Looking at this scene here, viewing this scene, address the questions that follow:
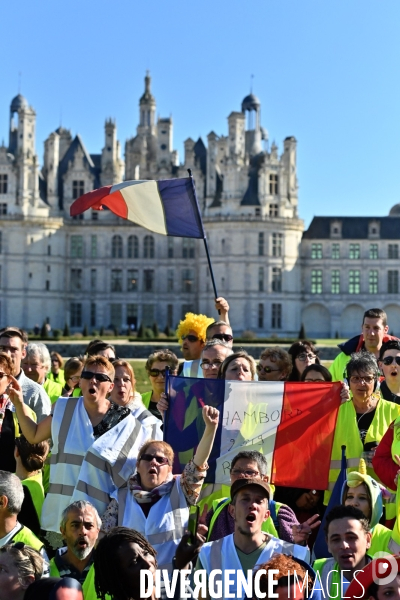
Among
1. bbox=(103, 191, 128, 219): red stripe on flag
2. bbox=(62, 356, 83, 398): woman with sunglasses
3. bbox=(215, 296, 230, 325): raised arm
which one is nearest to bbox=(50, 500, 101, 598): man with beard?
bbox=(62, 356, 83, 398): woman with sunglasses

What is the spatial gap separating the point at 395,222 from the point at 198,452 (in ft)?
171

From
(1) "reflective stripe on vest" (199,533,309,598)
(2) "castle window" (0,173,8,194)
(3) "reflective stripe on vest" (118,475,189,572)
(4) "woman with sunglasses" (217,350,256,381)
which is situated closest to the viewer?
(1) "reflective stripe on vest" (199,533,309,598)

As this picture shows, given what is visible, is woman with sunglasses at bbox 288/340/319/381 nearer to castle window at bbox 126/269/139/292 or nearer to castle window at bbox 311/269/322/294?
castle window at bbox 311/269/322/294

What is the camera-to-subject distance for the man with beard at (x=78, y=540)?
5.91 metres

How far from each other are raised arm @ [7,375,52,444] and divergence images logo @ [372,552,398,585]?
3057 millimetres

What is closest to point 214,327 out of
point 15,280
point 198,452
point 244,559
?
point 198,452

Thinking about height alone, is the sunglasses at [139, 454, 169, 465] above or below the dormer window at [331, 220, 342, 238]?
below

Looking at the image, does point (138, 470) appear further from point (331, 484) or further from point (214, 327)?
point (214, 327)

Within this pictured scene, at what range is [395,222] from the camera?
57.2 metres

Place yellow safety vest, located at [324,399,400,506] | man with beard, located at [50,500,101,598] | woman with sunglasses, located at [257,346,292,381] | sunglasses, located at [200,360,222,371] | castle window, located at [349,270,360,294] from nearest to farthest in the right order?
1. man with beard, located at [50,500,101,598]
2. yellow safety vest, located at [324,399,400,506]
3. sunglasses, located at [200,360,222,371]
4. woman with sunglasses, located at [257,346,292,381]
5. castle window, located at [349,270,360,294]

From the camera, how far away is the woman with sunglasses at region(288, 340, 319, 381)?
964 centimetres

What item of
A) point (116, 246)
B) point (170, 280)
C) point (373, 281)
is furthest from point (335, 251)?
point (116, 246)

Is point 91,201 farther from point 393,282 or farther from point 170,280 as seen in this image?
point 393,282

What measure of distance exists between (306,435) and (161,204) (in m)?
5.39
